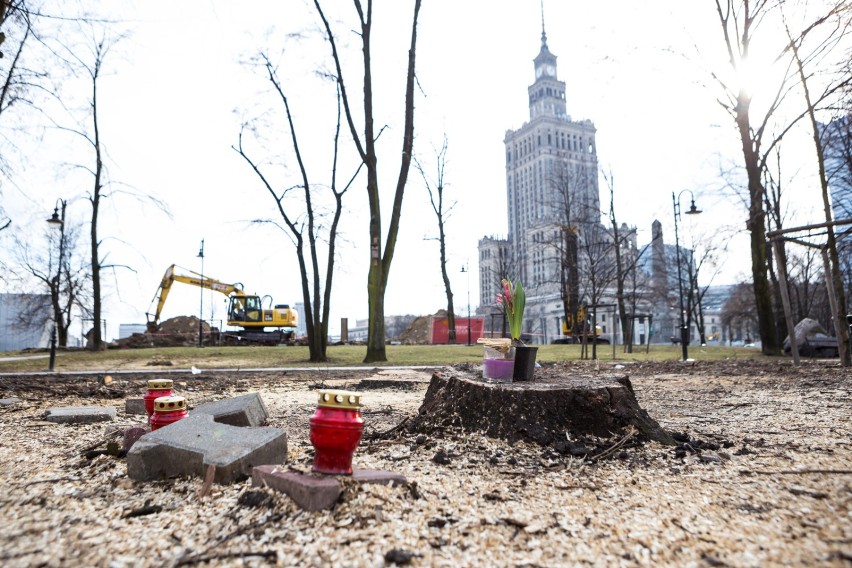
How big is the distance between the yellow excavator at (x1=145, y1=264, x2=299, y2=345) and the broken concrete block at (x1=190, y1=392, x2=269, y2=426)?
2834 centimetres

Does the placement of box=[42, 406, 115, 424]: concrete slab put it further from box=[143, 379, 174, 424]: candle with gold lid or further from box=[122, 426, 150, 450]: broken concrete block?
box=[122, 426, 150, 450]: broken concrete block

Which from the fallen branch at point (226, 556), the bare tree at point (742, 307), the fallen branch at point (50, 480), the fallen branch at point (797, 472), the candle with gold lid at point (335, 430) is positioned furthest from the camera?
the bare tree at point (742, 307)

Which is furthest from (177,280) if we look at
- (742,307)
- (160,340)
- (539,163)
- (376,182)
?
(539,163)

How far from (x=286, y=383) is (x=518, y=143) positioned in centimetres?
10767

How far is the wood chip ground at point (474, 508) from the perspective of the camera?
80.3 inches

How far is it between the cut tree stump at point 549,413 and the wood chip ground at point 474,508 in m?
0.17

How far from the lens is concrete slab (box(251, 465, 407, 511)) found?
7.91 feet

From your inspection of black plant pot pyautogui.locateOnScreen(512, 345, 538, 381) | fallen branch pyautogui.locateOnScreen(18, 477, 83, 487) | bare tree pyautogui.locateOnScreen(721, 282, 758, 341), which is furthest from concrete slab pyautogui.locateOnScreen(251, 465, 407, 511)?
bare tree pyautogui.locateOnScreen(721, 282, 758, 341)

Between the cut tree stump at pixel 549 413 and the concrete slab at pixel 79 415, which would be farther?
the concrete slab at pixel 79 415

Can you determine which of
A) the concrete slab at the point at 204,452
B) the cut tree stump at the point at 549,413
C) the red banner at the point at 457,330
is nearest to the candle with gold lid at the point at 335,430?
the concrete slab at the point at 204,452

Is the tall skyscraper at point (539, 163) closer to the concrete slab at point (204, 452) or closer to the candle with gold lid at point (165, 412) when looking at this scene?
the candle with gold lid at point (165, 412)

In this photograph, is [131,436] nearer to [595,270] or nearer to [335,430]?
[335,430]

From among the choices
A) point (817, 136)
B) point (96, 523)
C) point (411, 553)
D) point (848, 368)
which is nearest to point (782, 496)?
point (411, 553)

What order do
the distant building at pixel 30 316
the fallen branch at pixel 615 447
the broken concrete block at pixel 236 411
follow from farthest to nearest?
1. the distant building at pixel 30 316
2. the broken concrete block at pixel 236 411
3. the fallen branch at pixel 615 447
